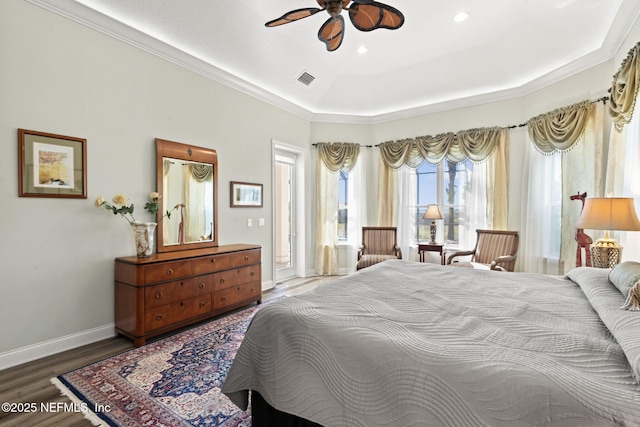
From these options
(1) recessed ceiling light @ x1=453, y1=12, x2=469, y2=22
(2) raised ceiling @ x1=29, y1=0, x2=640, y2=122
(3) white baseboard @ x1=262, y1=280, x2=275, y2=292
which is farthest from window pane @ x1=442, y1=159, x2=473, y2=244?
(3) white baseboard @ x1=262, y1=280, x2=275, y2=292

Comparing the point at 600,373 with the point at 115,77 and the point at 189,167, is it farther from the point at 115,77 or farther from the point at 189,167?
the point at 115,77

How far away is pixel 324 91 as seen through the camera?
16.7ft

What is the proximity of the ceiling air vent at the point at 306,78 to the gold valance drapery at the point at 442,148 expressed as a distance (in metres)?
1.73

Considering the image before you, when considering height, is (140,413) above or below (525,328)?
below

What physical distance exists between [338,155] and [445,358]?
468 cm

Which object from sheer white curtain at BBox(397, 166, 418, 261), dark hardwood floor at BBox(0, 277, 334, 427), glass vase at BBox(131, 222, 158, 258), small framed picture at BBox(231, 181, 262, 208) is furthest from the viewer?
sheer white curtain at BBox(397, 166, 418, 261)

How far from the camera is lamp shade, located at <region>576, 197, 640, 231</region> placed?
2408 mm

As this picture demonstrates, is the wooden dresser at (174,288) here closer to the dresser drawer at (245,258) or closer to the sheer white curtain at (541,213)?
the dresser drawer at (245,258)

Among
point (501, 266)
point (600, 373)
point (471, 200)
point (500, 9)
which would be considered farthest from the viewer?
point (471, 200)

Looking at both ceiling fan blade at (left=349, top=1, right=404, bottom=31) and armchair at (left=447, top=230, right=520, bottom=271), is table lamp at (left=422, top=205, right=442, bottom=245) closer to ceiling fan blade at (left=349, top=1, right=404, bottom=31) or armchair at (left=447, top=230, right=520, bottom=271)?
armchair at (left=447, top=230, right=520, bottom=271)

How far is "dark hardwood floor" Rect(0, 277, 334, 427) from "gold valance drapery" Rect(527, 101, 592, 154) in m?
5.14

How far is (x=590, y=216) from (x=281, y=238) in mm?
4093

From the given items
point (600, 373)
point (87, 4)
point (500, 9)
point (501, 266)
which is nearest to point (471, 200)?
point (501, 266)

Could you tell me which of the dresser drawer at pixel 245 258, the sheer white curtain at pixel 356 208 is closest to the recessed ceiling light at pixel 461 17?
the sheer white curtain at pixel 356 208
